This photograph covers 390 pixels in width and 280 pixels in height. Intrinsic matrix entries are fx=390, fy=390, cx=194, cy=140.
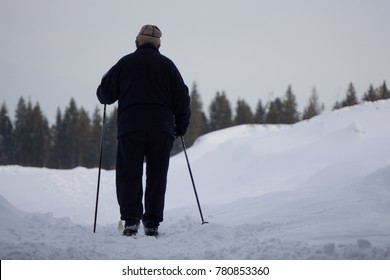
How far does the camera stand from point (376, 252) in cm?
267

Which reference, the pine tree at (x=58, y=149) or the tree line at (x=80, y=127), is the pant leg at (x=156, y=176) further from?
the pine tree at (x=58, y=149)

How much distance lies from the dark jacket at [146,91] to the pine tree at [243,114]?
4864 cm

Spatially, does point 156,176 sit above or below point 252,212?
above

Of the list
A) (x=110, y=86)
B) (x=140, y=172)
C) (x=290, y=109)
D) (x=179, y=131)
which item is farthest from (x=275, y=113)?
(x=140, y=172)

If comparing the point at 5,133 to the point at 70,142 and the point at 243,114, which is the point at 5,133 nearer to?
the point at 70,142

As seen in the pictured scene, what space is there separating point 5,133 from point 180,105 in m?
37.2

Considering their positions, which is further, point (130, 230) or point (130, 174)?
point (130, 174)

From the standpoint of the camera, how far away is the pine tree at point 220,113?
175 feet

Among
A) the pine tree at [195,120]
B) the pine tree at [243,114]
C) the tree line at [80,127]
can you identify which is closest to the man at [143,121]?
the tree line at [80,127]

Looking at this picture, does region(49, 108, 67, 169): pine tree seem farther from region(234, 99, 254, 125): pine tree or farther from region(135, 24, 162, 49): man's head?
region(135, 24, 162, 49): man's head

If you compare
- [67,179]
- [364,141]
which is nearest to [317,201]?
[364,141]

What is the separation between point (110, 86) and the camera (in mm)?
4570

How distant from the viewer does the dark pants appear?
4.34m
